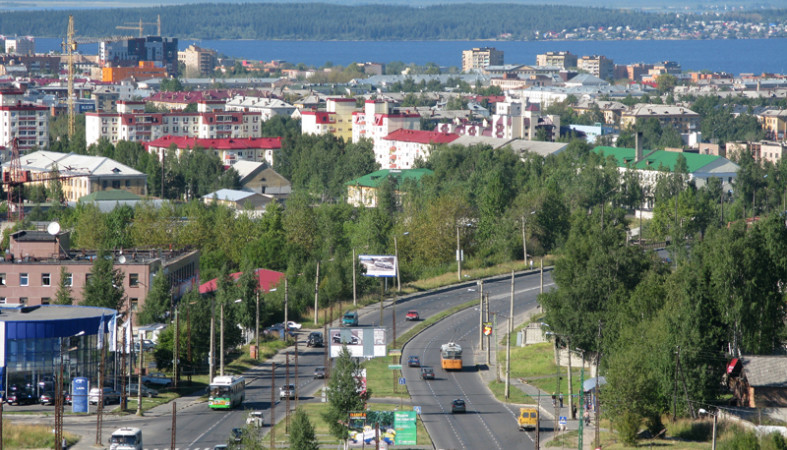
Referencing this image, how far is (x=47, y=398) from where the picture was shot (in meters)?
42.4

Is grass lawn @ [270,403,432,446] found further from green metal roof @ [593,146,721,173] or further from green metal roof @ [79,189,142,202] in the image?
green metal roof @ [593,146,721,173]

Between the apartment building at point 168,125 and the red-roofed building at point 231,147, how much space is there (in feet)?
49.8

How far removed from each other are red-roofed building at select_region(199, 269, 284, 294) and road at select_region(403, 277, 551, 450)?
411 inches

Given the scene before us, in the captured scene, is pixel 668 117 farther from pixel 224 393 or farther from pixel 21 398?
pixel 21 398

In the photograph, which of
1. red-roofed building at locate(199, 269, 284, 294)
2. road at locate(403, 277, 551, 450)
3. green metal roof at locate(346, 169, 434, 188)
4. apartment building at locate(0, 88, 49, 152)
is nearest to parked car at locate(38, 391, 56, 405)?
road at locate(403, 277, 551, 450)

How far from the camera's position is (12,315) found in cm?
4466

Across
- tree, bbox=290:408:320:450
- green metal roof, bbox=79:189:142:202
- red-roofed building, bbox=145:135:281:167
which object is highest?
red-roofed building, bbox=145:135:281:167

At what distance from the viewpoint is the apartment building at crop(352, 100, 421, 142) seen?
131 meters

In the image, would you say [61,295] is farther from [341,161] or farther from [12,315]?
[341,161]

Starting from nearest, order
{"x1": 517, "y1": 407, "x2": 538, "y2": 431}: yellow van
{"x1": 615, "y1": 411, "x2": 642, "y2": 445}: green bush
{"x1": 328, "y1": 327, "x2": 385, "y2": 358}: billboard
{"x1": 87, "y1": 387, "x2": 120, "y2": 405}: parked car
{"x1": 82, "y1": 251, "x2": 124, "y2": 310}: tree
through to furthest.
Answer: {"x1": 615, "y1": 411, "x2": 642, "y2": 445}: green bush → {"x1": 517, "y1": 407, "x2": 538, "y2": 431}: yellow van → {"x1": 87, "y1": 387, "x2": 120, "y2": 405}: parked car → {"x1": 328, "y1": 327, "x2": 385, "y2": 358}: billboard → {"x1": 82, "y1": 251, "x2": 124, "y2": 310}: tree

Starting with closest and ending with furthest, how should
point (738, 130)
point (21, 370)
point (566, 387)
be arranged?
point (21, 370)
point (566, 387)
point (738, 130)

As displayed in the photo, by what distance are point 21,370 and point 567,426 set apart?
18335mm

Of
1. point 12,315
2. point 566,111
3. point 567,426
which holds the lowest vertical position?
point 567,426

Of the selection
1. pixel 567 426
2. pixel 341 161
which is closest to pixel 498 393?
pixel 567 426
